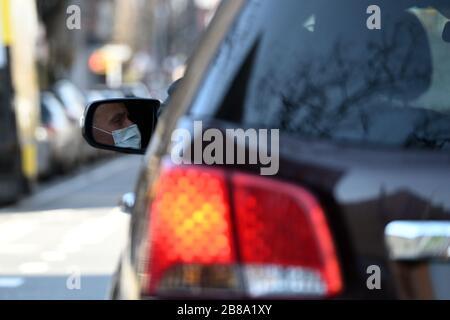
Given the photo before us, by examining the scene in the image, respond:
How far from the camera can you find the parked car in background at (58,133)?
22578 millimetres

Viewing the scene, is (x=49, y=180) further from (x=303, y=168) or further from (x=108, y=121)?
(x=303, y=168)

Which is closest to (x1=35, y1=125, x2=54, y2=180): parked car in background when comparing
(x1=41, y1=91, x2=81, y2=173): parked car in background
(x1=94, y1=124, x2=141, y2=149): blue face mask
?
(x1=41, y1=91, x2=81, y2=173): parked car in background

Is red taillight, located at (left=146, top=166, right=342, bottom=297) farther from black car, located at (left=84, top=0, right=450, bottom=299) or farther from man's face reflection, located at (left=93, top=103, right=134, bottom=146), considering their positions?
man's face reflection, located at (left=93, top=103, right=134, bottom=146)

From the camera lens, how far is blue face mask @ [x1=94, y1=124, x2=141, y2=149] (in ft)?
12.6

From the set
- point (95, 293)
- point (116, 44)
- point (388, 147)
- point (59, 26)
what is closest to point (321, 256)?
point (388, 147)

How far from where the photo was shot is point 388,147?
8.11 ft

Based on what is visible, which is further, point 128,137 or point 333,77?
point 128,137

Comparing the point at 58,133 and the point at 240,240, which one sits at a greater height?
the point at 58,133

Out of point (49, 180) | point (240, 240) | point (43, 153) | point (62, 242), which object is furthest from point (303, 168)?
point (49, 180)

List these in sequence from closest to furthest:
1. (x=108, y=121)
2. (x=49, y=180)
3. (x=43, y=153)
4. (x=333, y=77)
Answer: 1. (x=333, y=77)
2. (x=108, y=121)
3. (x=43, y=153)
4. (x=49, y=180)

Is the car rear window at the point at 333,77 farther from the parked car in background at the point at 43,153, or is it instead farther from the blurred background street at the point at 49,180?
the parked car in background at the point at 43,153

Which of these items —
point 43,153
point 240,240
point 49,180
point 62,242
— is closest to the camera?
point 240,240

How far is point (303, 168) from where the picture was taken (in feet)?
7.94

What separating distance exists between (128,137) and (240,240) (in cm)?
153
